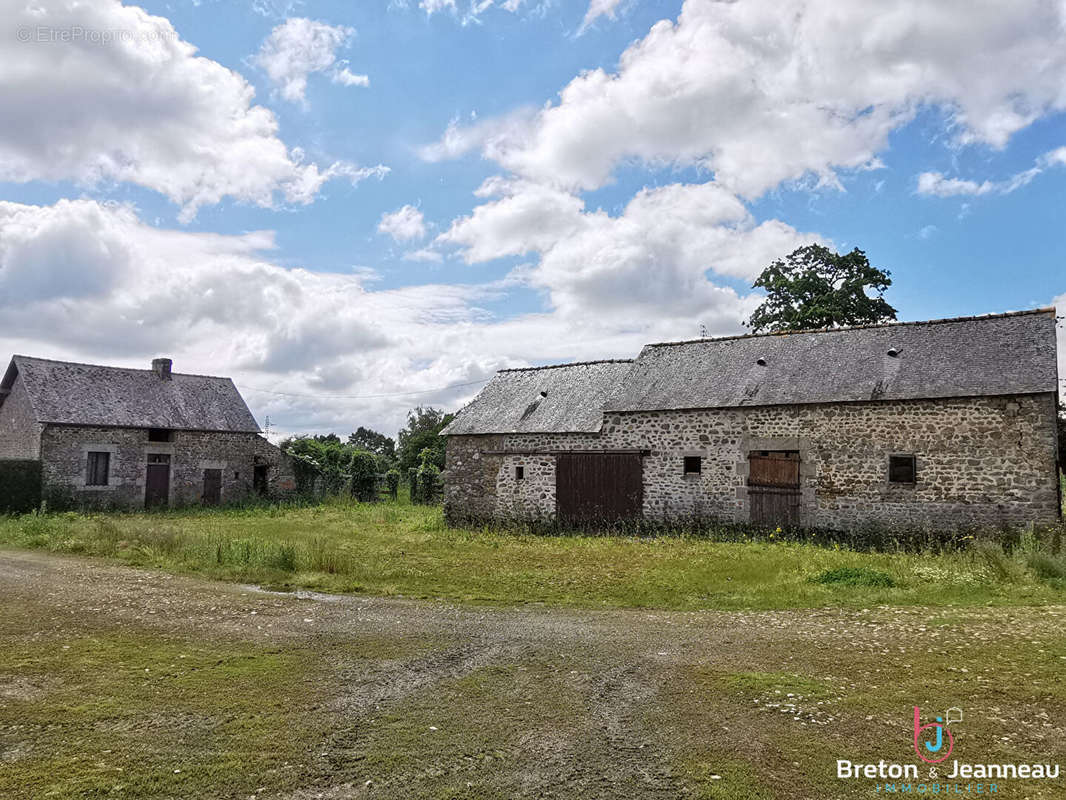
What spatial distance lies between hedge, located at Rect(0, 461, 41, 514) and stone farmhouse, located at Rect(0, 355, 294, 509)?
0.59 m

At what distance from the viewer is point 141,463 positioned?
24969mm

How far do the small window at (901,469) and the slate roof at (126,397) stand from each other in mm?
22470

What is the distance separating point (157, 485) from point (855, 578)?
23.2 metres

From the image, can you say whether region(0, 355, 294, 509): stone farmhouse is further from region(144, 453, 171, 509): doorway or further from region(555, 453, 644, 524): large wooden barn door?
region(555, 453, 644, 524): large wooden barn door

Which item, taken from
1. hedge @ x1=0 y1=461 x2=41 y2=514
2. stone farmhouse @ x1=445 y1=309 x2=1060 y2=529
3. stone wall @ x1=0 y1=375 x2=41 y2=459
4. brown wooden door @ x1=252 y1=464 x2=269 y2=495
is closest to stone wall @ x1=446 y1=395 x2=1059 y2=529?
stone farmhouse @ x1=445 y1=309 x2=1060 y2=529

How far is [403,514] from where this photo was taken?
23156 mm

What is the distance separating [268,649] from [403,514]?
1624 cm

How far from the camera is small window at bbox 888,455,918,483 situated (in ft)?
49.9

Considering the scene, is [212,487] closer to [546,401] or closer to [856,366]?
[546,401]

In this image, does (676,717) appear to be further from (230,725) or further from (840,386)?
(840,386)

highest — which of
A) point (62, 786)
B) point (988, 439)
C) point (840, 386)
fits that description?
point (840, 386)

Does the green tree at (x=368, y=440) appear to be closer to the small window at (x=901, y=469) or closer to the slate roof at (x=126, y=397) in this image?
the slate roof at (x=126, y=397)

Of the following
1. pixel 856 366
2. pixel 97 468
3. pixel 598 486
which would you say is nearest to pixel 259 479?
pixel 97 468

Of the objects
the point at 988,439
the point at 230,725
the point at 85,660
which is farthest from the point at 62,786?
the point at 988,439
